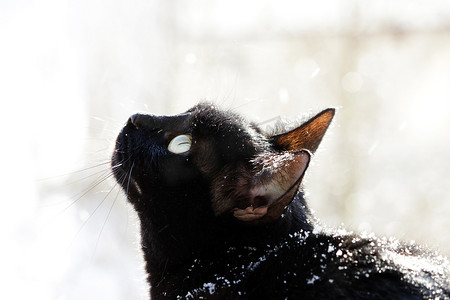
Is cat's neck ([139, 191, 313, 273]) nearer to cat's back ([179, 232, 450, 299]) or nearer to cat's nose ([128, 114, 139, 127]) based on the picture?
cat's back ([179, 232, 450, 299])

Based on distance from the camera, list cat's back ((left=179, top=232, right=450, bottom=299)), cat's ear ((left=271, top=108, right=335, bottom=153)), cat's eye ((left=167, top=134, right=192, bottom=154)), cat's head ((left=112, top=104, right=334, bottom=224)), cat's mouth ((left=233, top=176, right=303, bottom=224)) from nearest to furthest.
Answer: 1. cat's back ((left=179, top=232, right=450, bottom=299))
2. cat's mouth ((left=233, top=176, right=303, bottom=224))
3. cat's head ((left=112, top=104, right=334, bottom=224))
4. cat's eye ((left=167, top=134, right=192, bottom=154))
5. cat's ear ((left=271, top=108, right=335, bottom=153))

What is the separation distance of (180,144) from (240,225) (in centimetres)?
38

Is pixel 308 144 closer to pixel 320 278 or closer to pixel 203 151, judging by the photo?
pixel 203 151

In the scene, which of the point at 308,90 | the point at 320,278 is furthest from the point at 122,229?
the point at 320,278

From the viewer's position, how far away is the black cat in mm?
1531

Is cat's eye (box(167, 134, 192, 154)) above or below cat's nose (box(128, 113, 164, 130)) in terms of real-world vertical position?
below

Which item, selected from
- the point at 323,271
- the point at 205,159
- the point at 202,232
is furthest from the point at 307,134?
the point at 323,271

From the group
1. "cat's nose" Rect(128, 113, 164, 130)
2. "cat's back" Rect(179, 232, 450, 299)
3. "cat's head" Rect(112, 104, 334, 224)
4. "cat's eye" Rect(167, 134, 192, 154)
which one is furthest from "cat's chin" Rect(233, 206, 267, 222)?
"cat's nose" Rect(128, 113, 164, 130)

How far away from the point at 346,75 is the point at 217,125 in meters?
4.91

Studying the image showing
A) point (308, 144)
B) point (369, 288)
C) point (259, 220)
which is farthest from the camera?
point (308, 144)

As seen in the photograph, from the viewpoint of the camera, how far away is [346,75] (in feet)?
21.6

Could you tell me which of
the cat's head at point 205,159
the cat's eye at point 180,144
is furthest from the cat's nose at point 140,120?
the cat's eye at point 180,144

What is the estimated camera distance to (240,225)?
184 cm

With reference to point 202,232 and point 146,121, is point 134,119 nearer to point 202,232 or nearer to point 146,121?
point 146,121
